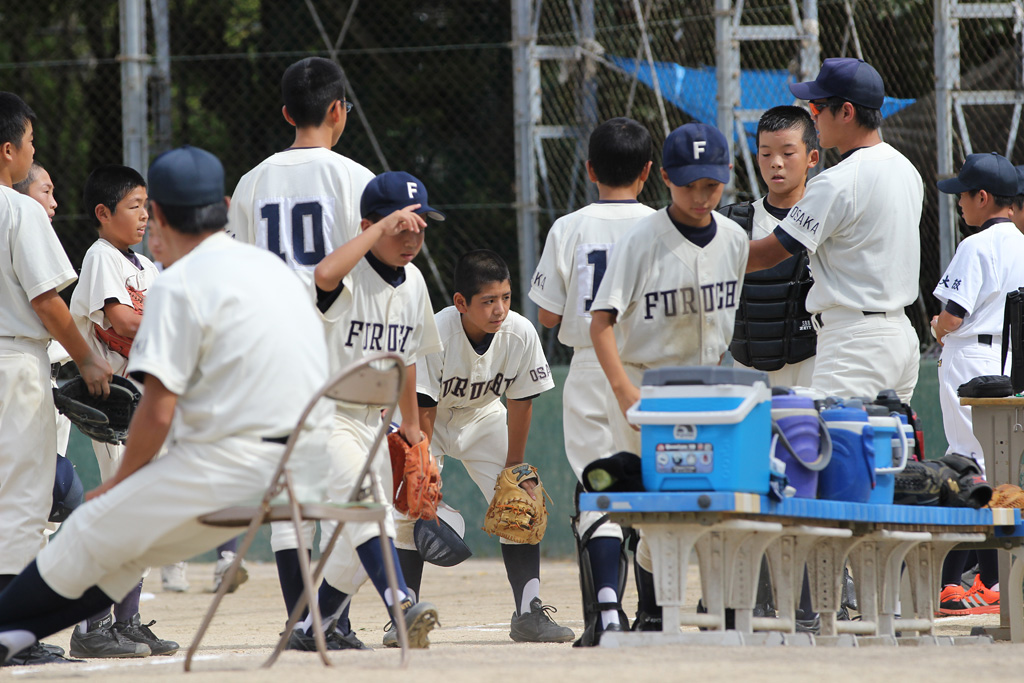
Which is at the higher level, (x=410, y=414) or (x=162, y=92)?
(x=162, y=92)

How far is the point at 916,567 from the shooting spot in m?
5.13

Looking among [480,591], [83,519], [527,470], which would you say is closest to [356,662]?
[83,519]

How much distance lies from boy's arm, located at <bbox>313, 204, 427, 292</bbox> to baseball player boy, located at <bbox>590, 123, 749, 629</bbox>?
739mm

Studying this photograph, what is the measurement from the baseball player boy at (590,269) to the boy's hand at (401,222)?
2.66 ft

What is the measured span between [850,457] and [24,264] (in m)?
3.15

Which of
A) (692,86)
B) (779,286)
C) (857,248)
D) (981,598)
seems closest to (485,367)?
(779,286)

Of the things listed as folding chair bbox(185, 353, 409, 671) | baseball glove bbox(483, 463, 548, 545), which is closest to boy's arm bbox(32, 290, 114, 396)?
folding chair bbox(185, 353, 409, 671)

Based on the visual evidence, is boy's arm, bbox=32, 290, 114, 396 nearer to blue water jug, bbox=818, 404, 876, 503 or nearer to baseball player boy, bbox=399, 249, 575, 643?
baseball player boy, bbox=399, 249, 575, 643

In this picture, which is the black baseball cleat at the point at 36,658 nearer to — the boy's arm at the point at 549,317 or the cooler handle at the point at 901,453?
the boy's arm at the point at 549,317

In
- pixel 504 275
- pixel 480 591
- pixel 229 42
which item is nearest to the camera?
pixel 504 275

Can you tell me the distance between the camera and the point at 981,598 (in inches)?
264

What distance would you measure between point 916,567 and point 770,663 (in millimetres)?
1717

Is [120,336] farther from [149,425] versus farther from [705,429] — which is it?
[705,429]

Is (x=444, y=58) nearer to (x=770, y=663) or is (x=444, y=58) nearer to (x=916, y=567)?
(x=916, y=567)
